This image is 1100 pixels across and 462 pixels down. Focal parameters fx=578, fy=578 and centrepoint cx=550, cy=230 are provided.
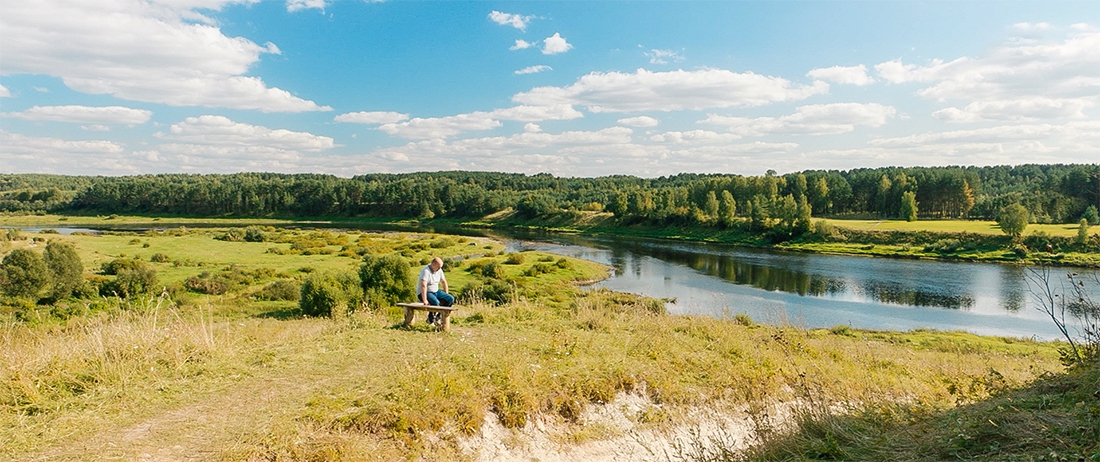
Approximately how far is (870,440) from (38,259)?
3937 centimetres

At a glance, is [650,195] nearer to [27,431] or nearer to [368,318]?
[368,318]

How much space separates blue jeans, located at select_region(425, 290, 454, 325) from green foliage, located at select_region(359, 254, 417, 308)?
51.5 feet

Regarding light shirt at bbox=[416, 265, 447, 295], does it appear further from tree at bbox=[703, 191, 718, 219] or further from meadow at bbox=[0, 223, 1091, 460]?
tree at bbox=[703, 191, 718, 219]

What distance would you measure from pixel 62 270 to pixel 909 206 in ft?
336

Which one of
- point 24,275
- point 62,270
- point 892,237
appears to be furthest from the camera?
point 892,237

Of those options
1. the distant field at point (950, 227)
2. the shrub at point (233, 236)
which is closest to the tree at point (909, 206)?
the distant field at point (950, 227)

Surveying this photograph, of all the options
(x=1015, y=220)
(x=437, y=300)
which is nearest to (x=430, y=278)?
(x=437, y=300)

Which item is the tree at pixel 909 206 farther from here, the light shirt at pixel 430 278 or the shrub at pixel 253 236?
the light shirt at pixel 430 278

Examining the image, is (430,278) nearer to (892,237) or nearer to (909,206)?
(892,237)

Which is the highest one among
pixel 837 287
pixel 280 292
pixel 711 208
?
pixel 711 208

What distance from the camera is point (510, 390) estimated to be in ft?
29.0

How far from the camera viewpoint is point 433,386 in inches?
334

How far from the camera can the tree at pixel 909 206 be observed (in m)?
90.8

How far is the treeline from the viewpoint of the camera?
88.4 m
